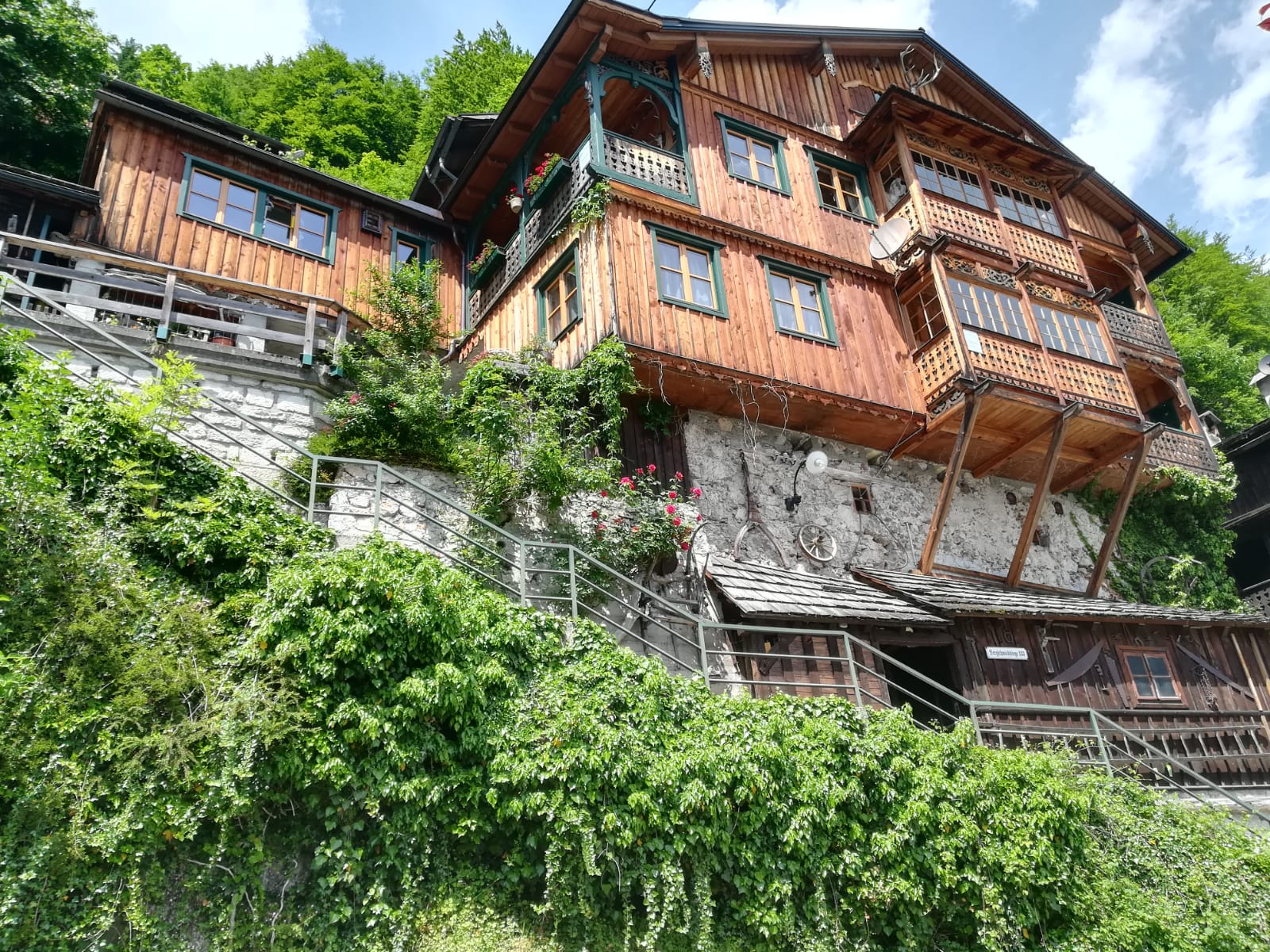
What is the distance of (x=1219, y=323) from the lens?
94.3 ft

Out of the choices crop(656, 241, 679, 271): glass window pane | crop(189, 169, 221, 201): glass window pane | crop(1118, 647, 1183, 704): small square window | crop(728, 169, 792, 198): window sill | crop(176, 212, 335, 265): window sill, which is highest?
crop(189, 169, 221, 201): glass window pane

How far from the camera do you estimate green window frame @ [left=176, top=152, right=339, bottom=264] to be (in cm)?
1512

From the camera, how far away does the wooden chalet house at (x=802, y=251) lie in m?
13.7

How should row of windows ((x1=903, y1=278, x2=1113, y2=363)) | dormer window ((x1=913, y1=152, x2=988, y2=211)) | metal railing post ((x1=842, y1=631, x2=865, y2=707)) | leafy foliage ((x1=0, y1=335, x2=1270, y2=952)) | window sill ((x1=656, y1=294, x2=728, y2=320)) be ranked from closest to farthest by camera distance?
leafy foliage ((x1=0, y1=335, x2=1270, y2=952)), metal railing post ((x1=842, y1=631, x2=865, y2=707)), window sill ((x1=656, y1=294, x2=728, y2=320)), row of windows ((x1=903, y1=278, x2=1113, y2=363)), dormer window ((x1=913, y1=152, x2=988, y2=211))

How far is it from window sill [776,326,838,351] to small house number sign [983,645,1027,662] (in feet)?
18.3

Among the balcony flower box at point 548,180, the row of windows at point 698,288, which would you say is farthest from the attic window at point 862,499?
the balcony flower box at point 548,180

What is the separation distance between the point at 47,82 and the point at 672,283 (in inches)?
589

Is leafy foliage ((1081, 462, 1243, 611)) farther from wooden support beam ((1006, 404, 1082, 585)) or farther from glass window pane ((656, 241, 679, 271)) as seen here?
glass window pane ((656, 241, 679, 271))

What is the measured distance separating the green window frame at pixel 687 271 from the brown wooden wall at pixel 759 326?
12 cm

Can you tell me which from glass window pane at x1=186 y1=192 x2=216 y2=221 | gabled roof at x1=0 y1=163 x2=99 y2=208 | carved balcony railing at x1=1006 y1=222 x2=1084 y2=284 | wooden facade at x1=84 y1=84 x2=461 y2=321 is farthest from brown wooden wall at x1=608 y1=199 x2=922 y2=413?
gabled roof at x1=0 y1=163 x2=99 y2=208

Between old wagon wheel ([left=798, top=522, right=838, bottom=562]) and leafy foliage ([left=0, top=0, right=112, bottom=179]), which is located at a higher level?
leafy foliage ([left=0, top=0, right=112, bottom=179])

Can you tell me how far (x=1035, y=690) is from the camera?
1231 cm

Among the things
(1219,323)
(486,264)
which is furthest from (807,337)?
(1219,323)

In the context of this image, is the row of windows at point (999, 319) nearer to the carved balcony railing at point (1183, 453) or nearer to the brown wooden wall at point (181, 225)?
the carved balcony railing at point (1183, 453)
